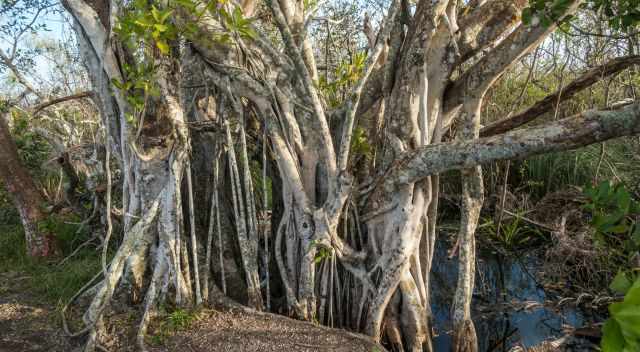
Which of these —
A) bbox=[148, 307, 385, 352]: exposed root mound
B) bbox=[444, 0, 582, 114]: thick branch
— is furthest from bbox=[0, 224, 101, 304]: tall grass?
bbox=[444, 0, 582, 114]: thick branch

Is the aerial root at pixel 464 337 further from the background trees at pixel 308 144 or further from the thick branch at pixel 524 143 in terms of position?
the thick branch at pixel 524 143

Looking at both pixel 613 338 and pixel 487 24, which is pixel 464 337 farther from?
pixel 613 338

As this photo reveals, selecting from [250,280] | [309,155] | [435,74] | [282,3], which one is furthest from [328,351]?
[282,3]

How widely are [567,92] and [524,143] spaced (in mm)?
959

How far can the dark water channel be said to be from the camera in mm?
3215

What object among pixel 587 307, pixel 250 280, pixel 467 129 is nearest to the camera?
pixel 467 129

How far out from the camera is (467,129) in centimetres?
244

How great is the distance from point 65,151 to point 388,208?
10.3ft

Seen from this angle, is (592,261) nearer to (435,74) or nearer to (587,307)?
(587,307)

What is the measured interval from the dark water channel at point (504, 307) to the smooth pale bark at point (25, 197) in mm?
3523

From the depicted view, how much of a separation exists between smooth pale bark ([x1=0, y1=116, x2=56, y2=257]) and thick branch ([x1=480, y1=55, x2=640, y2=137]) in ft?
12.6

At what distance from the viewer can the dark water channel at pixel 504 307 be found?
10.5 feet

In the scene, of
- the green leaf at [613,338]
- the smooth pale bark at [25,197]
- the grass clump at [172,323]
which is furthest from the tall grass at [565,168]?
the smooth pale bark at [25,197]

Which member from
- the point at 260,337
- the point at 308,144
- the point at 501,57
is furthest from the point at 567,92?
the point at 260,337
